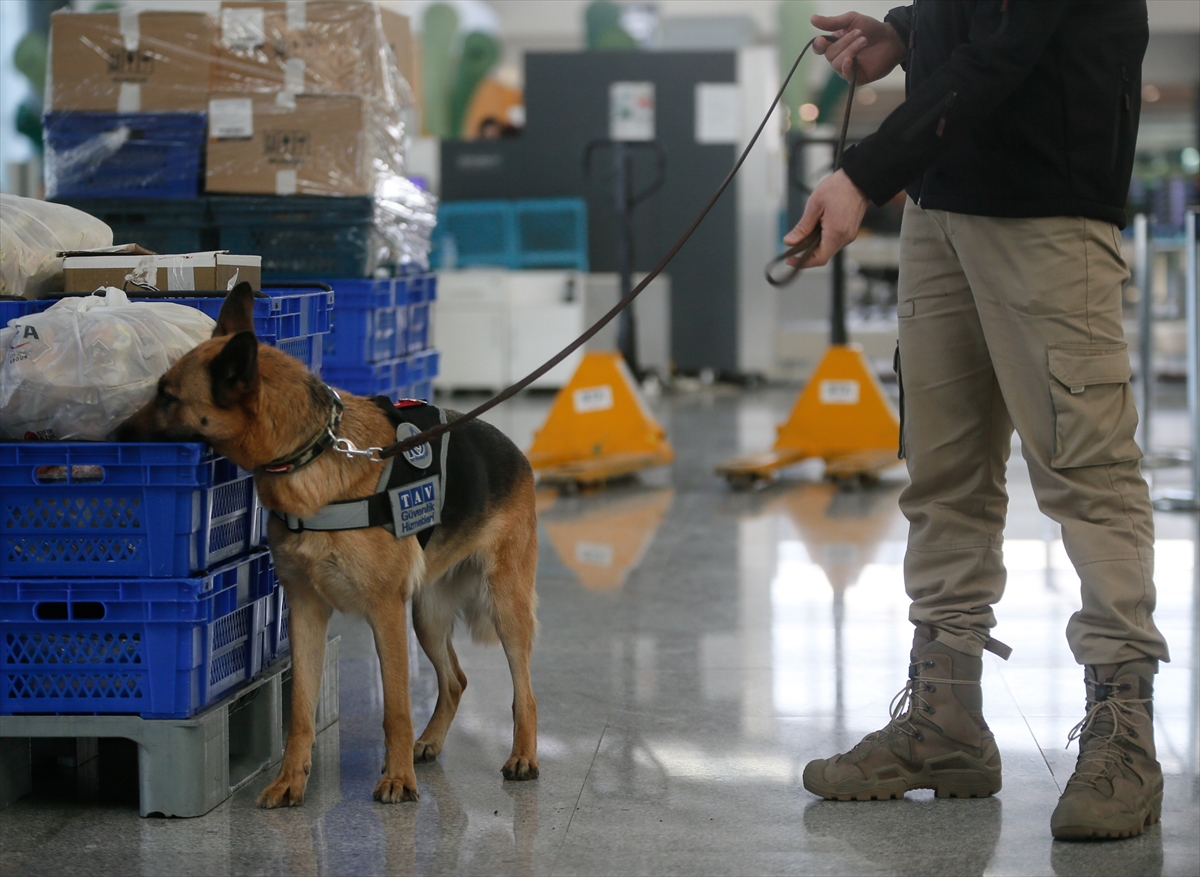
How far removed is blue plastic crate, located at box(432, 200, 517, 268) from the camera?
9.46 metres

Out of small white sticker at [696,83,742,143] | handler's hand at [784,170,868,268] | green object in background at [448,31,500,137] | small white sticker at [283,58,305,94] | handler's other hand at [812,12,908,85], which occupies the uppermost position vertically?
green object in background at [448,31,500,137]

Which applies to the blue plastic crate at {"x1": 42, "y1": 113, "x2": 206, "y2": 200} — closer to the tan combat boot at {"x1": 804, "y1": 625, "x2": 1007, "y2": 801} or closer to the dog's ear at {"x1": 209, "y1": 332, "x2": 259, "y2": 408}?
the dog's ear at {"x1": 209, "y1": 332, "x2": 259, "y2": 408}

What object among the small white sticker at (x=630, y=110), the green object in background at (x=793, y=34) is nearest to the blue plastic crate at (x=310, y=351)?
the small white sticker at (x=630, y=110)

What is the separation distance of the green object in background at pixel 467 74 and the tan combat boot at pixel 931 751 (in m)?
10.3

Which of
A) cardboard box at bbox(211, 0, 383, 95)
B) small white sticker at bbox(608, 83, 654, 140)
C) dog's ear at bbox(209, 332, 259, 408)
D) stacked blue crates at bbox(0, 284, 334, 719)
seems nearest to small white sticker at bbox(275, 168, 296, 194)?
cardboard box at bbox(211, 0, 383, 95)

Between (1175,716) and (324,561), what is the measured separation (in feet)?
5.59

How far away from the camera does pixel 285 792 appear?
2197 mm

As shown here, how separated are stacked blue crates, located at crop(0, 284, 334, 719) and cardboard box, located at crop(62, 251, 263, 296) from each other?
1.79ft

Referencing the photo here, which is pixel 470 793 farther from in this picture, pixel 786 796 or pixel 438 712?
pixel 786 796

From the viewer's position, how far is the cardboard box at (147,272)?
255 cm

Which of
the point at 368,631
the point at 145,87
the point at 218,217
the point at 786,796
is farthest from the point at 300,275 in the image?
the point at 786,796

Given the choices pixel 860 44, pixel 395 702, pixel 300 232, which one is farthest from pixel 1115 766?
pixel 300 232

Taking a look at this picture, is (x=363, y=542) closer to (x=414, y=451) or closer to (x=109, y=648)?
(x=414, y=451)

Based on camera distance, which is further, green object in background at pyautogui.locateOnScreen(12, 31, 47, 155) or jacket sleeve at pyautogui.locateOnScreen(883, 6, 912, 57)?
green object in background at pyautogui.locateOnScreen(12, 31, 47, 155)
